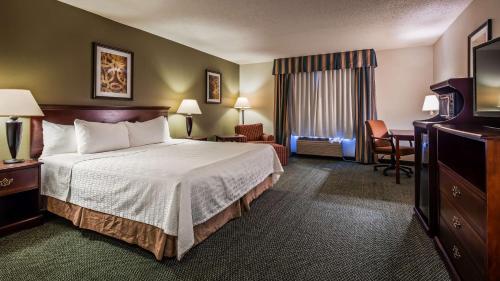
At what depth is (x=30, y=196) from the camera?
2.62 meters

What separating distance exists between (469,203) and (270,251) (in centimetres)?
137

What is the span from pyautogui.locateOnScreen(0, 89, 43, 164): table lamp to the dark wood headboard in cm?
35

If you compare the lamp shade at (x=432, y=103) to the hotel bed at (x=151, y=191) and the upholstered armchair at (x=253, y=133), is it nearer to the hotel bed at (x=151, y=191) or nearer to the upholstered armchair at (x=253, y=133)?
the upholstered armchair at (x=253, y=133)

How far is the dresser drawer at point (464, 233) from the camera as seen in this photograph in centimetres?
135

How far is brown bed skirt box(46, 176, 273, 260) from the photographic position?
197 cm

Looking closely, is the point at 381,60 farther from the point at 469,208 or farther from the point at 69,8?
the point at 69,8

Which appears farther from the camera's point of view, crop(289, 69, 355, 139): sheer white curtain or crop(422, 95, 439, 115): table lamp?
crop(289, 69, 355, 139): sheer white curtain

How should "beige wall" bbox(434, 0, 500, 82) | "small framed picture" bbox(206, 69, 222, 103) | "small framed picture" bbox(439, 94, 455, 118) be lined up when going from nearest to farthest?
1. "small framed picture" bbox(439, 94, 455, 118)
2. "beige wall" bbox(434, 0, 500, 82)
3. "small framed picture" bbox(206, 69, 222, 103)

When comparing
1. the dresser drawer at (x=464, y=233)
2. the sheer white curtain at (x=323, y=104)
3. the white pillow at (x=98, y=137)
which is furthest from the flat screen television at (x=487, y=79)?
the sheer white curtain at (x=323, y=104)

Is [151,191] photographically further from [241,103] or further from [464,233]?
[241,103]

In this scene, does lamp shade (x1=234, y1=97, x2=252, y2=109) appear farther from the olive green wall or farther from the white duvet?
the white duvet

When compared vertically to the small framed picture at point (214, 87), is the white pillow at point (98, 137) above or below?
below

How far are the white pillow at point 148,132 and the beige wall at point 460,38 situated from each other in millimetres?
4254

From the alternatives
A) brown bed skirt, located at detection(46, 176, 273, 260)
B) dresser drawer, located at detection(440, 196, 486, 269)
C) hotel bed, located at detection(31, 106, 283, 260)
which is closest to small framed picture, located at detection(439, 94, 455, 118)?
dresser drawer, located at detection(440, 196, 486, 269)
